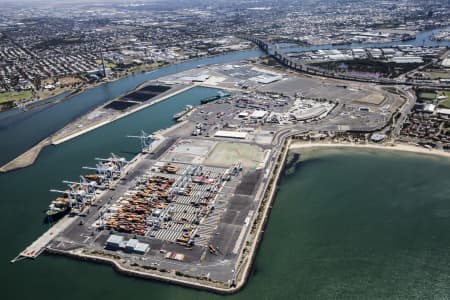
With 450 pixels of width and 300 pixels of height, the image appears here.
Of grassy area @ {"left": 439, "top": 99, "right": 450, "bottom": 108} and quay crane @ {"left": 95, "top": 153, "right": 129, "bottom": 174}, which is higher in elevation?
grassy area @ {"left": 439, "top": 99, "right": 450, "bottom": 108}

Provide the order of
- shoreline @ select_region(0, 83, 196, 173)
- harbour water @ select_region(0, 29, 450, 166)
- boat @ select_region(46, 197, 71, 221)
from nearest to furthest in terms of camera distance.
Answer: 1. boat @ select_region(46, 197, 71, 221)
2. shoreline @ select_region(0, 83, 196, 173)
3. harbour water @ select_region(0, 29, 450, 166)

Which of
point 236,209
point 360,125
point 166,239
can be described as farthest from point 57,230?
point 360,125

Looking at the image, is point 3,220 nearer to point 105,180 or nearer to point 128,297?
point 105,180

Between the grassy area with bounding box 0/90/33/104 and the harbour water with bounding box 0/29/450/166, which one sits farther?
the grassy area with bounding box 0/90/33/104

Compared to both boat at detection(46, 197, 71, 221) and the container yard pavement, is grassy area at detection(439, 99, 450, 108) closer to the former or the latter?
the container yard pavement

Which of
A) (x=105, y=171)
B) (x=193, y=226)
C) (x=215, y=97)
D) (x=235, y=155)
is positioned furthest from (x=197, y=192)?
(x=215, y=97)

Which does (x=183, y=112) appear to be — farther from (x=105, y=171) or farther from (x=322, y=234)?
(x=322, y=234)

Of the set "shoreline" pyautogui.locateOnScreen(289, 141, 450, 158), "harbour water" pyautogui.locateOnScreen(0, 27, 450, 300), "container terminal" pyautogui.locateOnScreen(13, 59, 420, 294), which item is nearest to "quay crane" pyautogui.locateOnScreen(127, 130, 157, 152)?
"container terminal" pyautogui.locateOnScreen(13, 59, 420, 294)

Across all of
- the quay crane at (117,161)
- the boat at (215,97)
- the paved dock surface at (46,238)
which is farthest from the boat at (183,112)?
the paved dock surface at (46,238)
